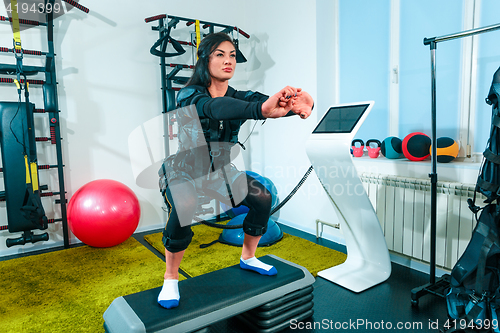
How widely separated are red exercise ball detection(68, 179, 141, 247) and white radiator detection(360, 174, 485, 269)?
2019 mm

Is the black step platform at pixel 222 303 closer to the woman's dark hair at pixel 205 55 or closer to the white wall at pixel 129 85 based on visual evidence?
the woman's dark hair at pixel 205 55

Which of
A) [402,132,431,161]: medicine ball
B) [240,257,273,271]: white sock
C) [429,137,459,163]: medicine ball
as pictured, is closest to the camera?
[240,257,273,271]: white sock

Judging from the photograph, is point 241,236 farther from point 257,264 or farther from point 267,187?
point 257,264

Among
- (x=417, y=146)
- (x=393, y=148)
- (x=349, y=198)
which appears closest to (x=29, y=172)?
(x=349, y=198)

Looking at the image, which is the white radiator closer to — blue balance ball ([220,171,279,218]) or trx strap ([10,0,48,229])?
blue balance ball ([220,171,279,218])

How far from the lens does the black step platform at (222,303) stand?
141 cm

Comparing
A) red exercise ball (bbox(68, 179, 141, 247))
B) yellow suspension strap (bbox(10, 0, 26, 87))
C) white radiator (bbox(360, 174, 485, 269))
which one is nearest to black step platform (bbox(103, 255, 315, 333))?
white radiator (bbox(360, 174, 485, 269))

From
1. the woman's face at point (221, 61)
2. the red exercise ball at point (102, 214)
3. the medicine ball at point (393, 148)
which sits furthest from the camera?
the red exercise ball at point (102, 214)

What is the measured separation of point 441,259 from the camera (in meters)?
2.22

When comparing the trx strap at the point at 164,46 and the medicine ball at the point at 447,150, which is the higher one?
the trx strap at the point at 164,46

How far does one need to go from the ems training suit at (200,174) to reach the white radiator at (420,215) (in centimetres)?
119

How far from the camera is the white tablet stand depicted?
2.01 metres

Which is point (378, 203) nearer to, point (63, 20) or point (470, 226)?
point (470, 226)

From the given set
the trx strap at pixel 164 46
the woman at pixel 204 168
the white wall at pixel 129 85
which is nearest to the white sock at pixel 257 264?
the woman at pixel 204 168
